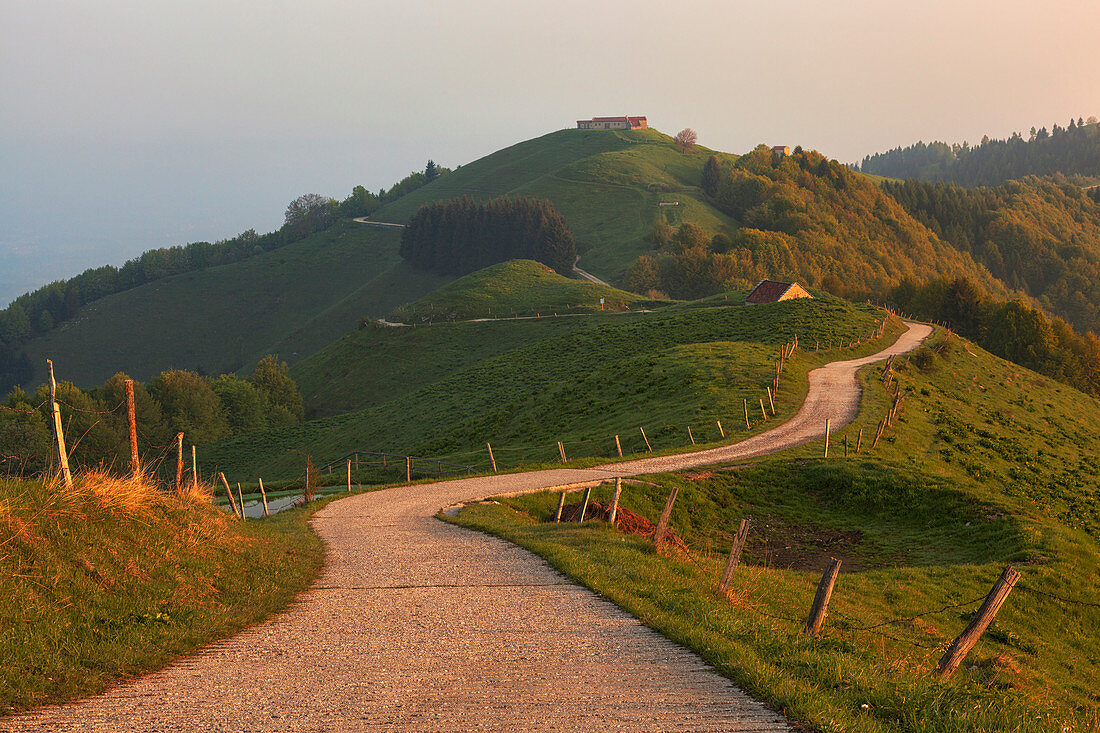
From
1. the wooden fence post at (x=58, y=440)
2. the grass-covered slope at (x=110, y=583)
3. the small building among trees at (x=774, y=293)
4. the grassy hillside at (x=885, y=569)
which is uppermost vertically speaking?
the small building among trees at (x=774, y=293)

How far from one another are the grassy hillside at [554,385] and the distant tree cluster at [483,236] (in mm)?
58049

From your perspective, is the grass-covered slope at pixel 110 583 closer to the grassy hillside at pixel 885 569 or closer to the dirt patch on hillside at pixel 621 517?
the grassy hillside at pixel 885 569

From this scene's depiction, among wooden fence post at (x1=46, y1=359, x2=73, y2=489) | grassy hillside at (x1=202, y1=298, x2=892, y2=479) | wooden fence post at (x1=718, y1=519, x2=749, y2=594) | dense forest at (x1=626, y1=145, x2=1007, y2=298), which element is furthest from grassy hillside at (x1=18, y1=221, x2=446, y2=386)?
wooden fence post at (x1=718, y1=519, x2=749, y2=594)

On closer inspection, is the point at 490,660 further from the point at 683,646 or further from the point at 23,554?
the point at 23,554

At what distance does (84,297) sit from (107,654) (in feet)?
692

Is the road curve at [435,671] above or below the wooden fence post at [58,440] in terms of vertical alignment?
below

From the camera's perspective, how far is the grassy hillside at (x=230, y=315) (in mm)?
155375

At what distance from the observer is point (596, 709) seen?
28.7ft

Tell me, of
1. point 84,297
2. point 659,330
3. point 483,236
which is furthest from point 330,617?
point 84,297

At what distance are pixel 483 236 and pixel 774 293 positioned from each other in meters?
96.4

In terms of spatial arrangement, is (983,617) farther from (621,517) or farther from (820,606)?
(621,517)

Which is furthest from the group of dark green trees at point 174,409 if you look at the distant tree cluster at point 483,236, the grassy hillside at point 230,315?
the distant tree cluster at point 483,236

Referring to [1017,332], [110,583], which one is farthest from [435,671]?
[1017,332]

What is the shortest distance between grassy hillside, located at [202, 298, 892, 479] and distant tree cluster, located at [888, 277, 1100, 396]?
92.8 feet
